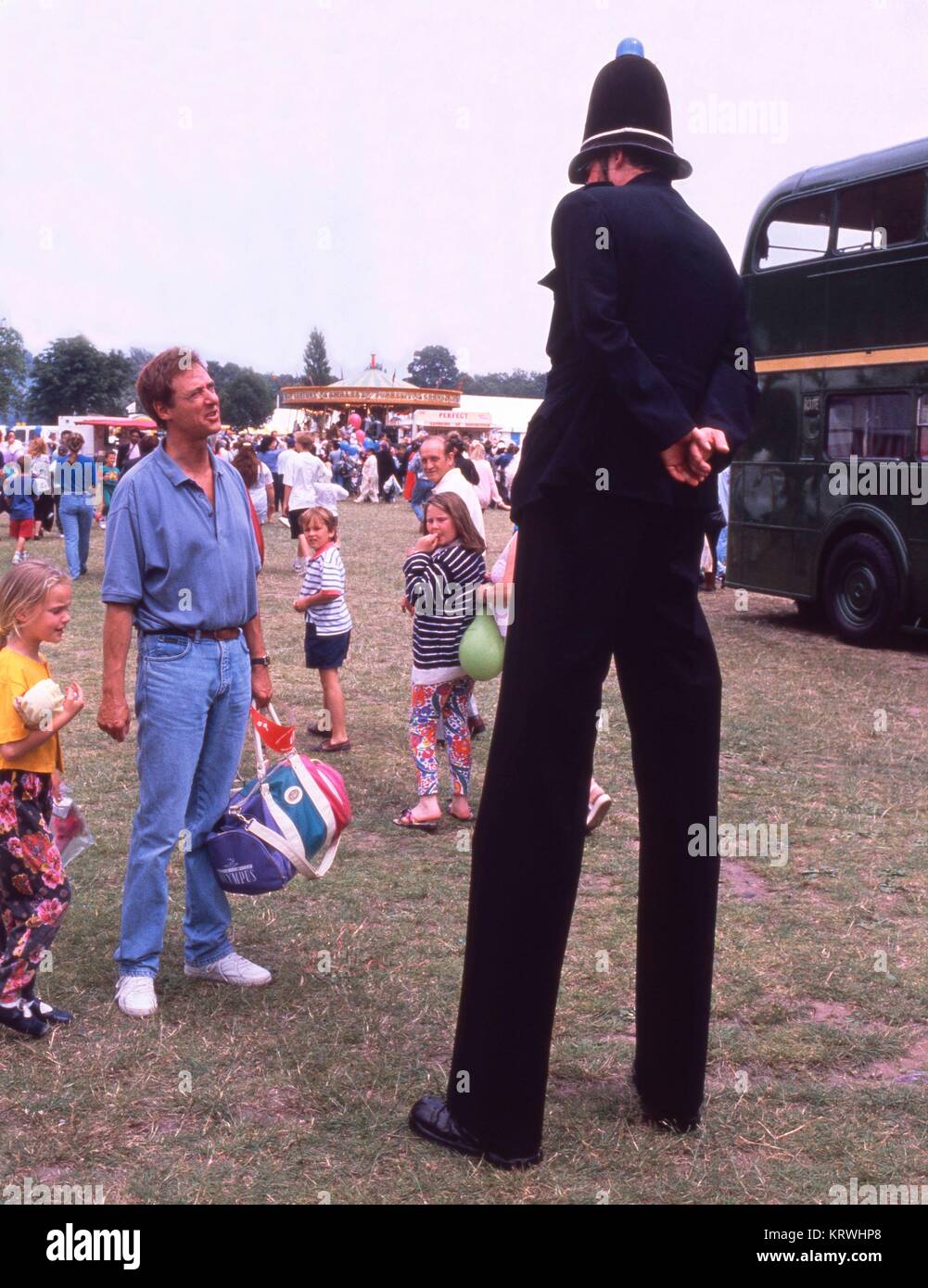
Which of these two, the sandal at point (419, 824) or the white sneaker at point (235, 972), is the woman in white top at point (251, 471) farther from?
the white sneaker at point (235, 972)

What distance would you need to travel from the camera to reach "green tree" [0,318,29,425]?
283 feet

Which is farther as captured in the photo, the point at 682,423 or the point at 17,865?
the point at 17,865

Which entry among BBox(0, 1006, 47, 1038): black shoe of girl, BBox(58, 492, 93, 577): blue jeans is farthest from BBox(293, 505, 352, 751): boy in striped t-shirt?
BBox(58, 492, 93, 577): blue jeans

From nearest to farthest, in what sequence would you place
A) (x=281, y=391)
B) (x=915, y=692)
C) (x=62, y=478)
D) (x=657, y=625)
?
(x=657, y=625)
(x=915, y=692)
(x=62, y=478)
(x=281, y=391)

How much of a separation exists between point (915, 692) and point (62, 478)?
10.2 metres

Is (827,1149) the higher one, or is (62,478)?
(62,478)

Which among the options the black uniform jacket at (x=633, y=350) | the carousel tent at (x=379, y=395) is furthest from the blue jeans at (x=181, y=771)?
the carousel tent at (x=379, y=395)

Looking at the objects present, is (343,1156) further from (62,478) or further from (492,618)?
(62,478)

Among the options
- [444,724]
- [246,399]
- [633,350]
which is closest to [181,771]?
[633,350]

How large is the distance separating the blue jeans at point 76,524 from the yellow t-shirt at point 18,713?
12.3 metres

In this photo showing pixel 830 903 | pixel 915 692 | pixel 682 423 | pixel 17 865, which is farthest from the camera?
pixel 915 692

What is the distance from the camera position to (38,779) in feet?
13.3

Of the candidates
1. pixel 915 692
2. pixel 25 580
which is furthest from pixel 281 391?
pixel 25 580

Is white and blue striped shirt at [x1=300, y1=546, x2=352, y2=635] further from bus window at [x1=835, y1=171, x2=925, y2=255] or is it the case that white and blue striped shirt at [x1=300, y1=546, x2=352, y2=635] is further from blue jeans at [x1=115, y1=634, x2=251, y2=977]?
bus window at [x1=835, y1=171, x2=925, y2=255]
